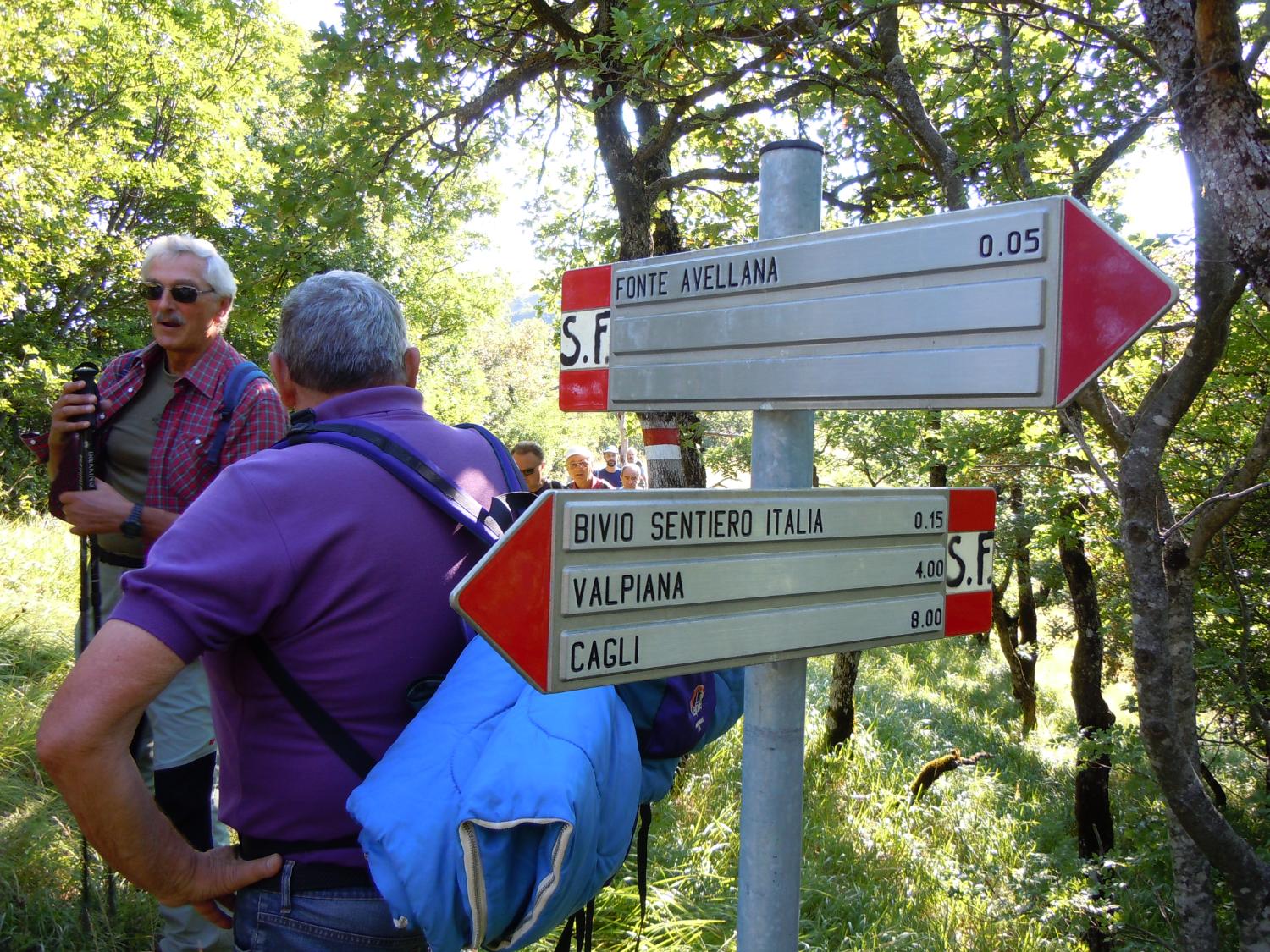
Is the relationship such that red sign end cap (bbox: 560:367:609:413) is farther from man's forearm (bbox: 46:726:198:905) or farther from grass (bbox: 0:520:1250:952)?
grass (bbox: 0:520:1250:952)

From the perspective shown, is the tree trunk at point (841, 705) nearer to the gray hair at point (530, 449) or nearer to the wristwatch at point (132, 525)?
the gray hair at point (530, 449)

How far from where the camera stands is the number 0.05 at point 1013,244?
132cm

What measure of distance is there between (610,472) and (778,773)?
1068 centimetres

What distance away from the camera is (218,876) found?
167 centimetres

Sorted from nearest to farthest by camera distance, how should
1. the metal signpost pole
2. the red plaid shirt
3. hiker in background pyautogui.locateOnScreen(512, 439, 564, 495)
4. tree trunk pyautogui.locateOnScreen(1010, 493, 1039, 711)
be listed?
1. the metal signpost pole
2. the red plaid shirt
3. hiker in background pyautogui.locateOnScreen(512, 439, 564, 495)
4. tree trunk pyautogui.locateOnScreen(1010, 493, 1039, 711)

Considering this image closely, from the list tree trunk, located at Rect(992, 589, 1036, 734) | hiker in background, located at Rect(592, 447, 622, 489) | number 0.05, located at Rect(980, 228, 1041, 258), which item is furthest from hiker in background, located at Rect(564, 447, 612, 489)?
tree trunk, located at Rect(992, 589, 1036, 734)

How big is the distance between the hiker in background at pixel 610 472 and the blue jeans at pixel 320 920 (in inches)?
357

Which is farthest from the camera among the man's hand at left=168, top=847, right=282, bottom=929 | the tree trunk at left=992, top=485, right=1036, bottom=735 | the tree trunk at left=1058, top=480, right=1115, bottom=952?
the tree trunk at left=992, top=485, right=1036, bottom=735

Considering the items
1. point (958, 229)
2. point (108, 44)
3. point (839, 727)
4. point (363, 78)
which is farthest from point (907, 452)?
point (108, 44)

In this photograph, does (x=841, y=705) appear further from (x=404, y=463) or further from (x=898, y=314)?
(x=898, y=314)

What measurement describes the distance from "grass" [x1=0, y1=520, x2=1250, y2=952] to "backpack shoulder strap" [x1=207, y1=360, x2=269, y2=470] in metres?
1.52

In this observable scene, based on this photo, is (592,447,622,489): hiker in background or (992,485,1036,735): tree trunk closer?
(592,447,622,489): hiker in background

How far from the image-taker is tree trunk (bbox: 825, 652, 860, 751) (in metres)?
10.0

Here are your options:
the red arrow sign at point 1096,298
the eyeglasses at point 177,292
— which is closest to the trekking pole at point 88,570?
the eyeglasses at point 177,292
